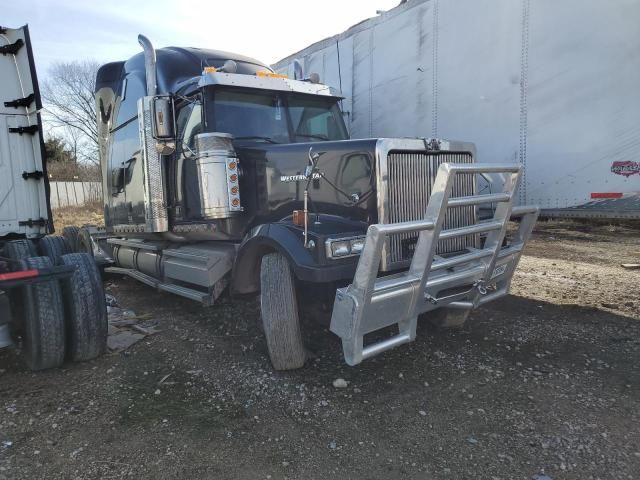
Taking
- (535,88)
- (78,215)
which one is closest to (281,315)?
(535,88)

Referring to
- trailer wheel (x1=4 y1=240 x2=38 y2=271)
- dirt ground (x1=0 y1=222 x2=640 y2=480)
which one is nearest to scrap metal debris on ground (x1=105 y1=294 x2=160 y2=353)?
dirt ground (x1=0 y1=222 x2=640 y2=480)

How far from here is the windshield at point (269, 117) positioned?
4770mm

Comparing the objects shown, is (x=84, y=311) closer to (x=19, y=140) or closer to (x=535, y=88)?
(x=19, y=140)

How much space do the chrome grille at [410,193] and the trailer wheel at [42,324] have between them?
8.73 ft

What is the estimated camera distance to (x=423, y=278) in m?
3.31

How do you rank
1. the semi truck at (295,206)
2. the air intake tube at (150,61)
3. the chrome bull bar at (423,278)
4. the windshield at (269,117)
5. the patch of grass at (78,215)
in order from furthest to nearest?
the patch of grass at (78,215) → the air intake tube at (150,61) → the windshield at (269,117) → the semi truck at (295,206) → the chrome bull bar at (423,278)

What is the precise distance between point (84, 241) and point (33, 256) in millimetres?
3779

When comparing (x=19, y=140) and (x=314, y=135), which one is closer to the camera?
(x=19, y=140)

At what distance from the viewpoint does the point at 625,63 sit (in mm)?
4391

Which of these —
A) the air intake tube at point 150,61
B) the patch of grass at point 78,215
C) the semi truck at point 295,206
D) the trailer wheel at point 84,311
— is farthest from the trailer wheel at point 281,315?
the patch of grass at point 78,215

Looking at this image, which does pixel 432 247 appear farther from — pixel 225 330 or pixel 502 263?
pixel 225 330

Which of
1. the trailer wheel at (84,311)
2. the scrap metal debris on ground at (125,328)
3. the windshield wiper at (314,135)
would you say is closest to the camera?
the trailer wheel at (84,311)

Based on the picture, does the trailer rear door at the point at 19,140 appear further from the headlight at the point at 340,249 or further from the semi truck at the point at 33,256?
the headlight at the point at 340,249

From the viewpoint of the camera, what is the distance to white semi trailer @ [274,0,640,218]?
443 cm
